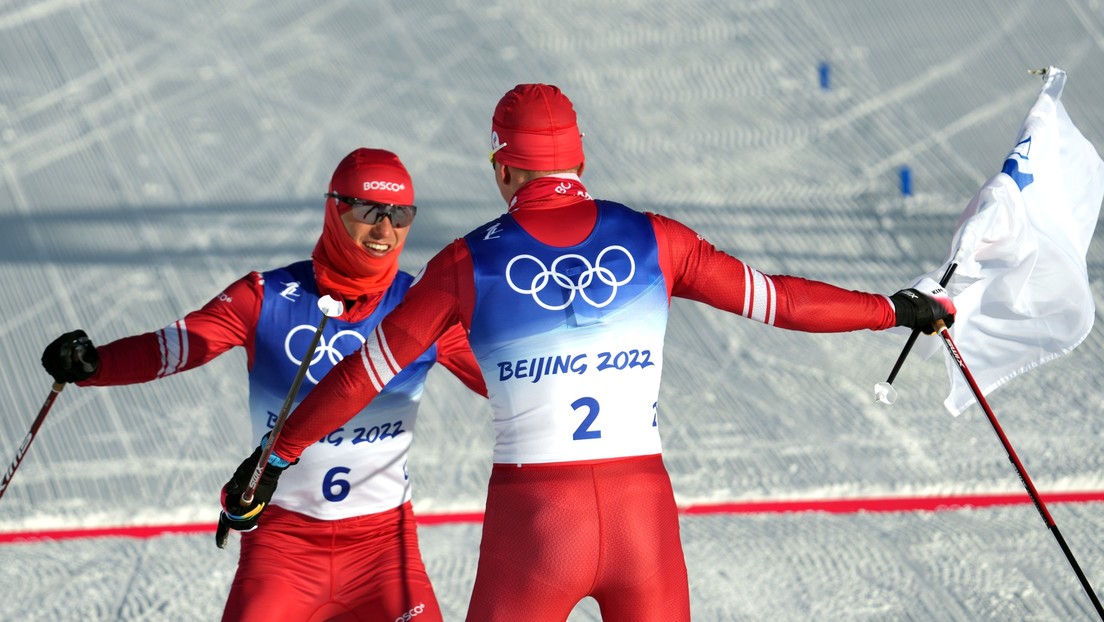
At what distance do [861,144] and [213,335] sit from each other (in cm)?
478

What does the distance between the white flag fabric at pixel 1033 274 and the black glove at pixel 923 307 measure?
418 millimetres

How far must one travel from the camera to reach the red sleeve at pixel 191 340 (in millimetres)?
2562

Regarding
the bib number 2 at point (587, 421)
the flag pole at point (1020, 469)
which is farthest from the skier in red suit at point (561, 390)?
the flag pole at point (1020, 469)

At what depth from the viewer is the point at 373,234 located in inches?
103

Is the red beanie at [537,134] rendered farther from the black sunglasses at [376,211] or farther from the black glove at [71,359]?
the black glove at [71,359]

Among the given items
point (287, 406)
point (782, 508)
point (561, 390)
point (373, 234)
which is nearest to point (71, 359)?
point (287, 406)

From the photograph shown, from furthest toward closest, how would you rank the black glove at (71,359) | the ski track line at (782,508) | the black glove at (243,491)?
1. the ski track line at (782,508)
2. the black glove at (71,359)
3. the black glove at (243,491)

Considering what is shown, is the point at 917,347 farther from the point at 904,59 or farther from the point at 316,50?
the point at 316,50

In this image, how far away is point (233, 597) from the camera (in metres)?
2.51

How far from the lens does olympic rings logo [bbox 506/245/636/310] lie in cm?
215

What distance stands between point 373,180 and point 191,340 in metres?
0.52

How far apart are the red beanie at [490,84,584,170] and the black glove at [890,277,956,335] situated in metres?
0.73

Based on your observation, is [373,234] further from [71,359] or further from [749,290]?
[749,290]

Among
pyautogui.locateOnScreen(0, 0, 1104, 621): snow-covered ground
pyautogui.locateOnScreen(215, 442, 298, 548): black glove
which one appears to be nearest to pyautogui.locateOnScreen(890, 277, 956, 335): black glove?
pyautogui.locateOnScreen(215, 442, 298, 548): black glove
